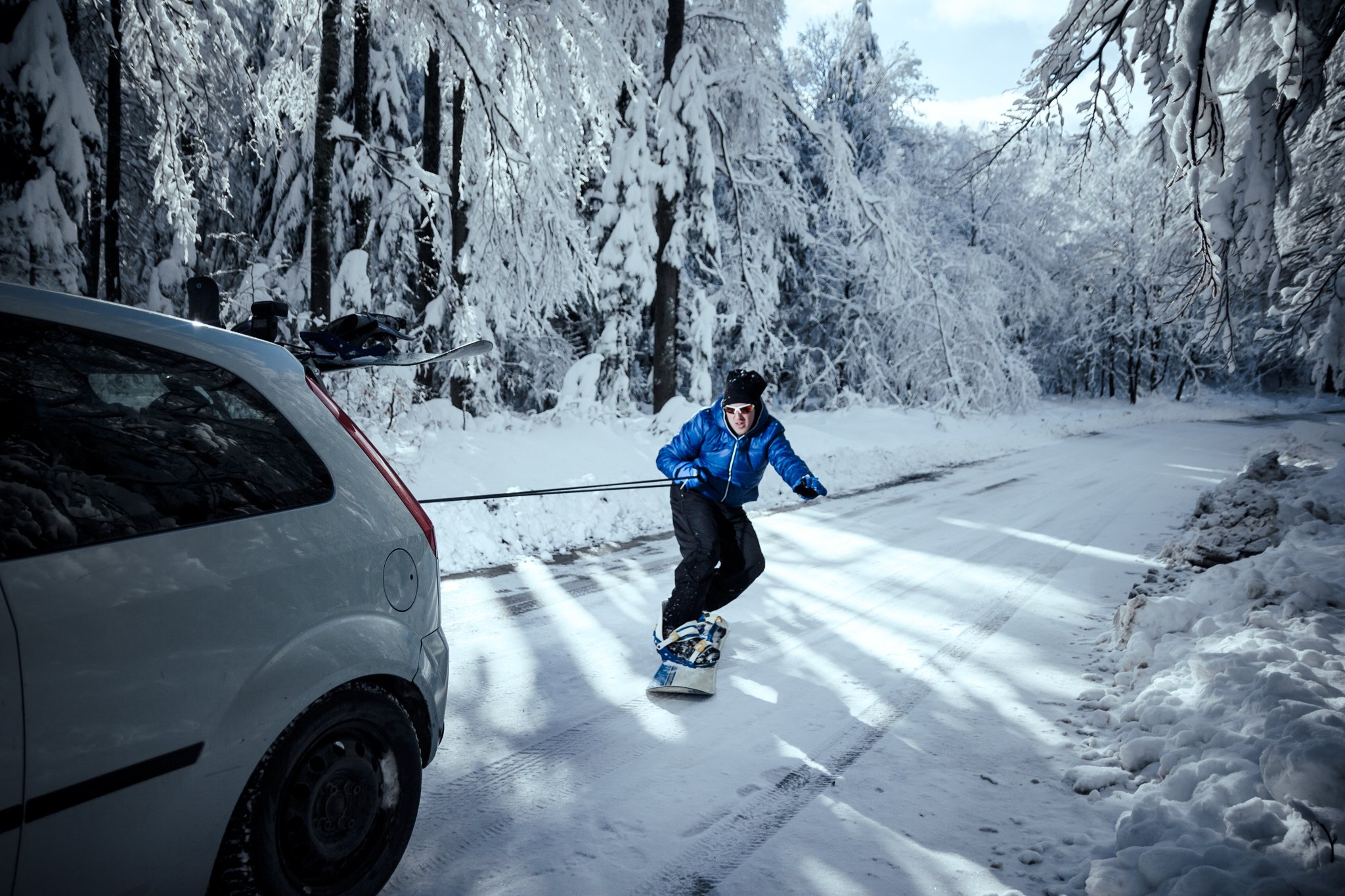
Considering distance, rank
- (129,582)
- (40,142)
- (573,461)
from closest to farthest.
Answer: (129,582) < (40,142) < (573,461)

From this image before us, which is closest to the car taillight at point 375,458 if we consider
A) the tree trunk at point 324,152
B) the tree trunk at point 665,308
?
the tree trunk at point 324,152

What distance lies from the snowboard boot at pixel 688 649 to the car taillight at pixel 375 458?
2.08m

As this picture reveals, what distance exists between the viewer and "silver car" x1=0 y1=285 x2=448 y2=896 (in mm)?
1621

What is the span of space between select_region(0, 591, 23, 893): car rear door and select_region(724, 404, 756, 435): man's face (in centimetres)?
Answer: 365

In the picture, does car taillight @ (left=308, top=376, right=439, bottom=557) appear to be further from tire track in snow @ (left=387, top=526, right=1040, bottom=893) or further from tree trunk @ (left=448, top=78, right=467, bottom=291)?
tree trunk @ (left=448, top=78, right=467, bottom=291)

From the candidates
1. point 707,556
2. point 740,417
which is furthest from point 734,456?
point 707,556

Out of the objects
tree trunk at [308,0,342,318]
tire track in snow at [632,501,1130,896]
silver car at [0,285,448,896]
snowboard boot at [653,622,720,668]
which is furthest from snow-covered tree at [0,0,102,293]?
tire track in snow at [632,501,1130,896]

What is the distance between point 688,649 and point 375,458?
96.2 inches

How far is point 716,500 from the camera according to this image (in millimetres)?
4832

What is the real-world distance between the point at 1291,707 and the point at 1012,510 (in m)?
7.23

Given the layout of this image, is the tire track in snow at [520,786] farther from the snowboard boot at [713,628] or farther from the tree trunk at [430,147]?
the tree trunk at [430,147]

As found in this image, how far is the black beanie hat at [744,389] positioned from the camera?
4.57 meters

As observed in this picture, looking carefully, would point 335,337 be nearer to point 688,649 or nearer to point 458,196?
point 688,649

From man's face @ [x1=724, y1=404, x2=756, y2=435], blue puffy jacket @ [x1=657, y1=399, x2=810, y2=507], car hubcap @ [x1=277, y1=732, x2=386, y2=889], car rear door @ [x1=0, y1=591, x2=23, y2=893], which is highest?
man's face @ [x1=724, y1=404, x2=756, y2=435]
